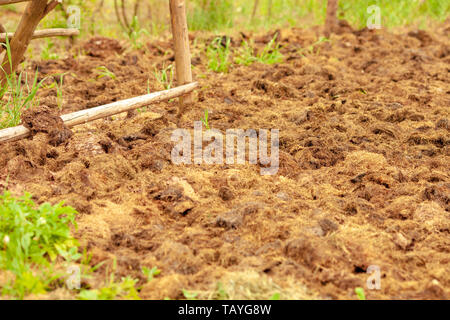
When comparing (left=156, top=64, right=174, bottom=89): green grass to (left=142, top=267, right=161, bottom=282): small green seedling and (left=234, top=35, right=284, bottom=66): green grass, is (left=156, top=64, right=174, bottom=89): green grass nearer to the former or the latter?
(left=234, top=35, right=284, bottom=66): green grass

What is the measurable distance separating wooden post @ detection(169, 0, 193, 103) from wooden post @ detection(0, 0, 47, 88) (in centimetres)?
106

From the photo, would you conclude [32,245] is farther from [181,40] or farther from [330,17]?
[330,17]

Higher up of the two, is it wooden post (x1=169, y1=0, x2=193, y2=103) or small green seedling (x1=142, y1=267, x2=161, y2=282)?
wooden post (x1=169, y1=0, x2=193, y2=103)

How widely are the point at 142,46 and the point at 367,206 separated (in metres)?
4.09

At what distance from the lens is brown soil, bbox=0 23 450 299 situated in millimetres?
2352

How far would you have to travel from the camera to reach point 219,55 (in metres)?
5.61

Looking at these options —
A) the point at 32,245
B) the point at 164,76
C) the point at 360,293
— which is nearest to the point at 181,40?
the point at 164,76

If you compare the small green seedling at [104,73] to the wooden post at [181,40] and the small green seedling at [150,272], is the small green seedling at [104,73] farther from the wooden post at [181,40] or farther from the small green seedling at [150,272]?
the small green seedling at [150,272]

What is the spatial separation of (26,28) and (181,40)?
4.07ft

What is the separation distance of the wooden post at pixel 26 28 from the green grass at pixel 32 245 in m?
1.50

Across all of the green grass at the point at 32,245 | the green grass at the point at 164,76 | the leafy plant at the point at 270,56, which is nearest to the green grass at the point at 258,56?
the leafy plant at the point at 270,56

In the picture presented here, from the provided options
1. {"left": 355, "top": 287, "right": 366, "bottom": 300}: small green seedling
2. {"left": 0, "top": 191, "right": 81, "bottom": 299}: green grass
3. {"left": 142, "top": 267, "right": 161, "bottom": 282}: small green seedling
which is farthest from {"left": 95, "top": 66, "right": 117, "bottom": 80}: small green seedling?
{"left": 355, "top": 287, "right": 366, "bottom": 300}: small green seedling

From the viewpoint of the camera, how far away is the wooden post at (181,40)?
410 cm

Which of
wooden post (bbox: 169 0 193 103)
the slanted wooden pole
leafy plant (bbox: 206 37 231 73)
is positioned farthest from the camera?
the slanted wooden pole
